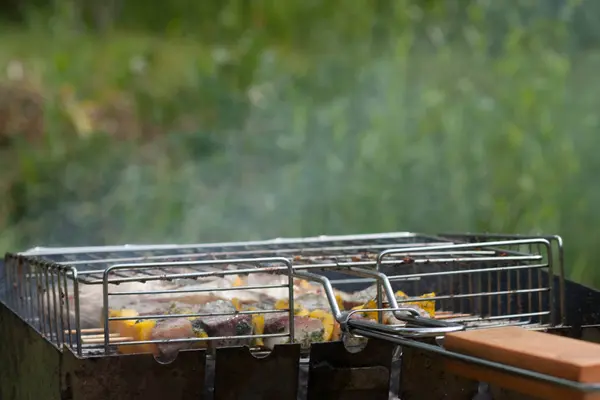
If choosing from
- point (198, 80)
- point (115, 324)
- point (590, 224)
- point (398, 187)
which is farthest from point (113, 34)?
point (590, 224)

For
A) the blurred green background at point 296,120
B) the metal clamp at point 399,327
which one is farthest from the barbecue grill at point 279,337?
the blurred green background at point 296,120

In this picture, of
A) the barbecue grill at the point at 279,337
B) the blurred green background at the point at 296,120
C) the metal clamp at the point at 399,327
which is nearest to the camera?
the metal clamp at the point at 399,327

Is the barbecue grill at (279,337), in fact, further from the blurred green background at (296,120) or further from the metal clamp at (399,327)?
the blurred green background at (296,120)

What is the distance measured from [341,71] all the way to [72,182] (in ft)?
2.52

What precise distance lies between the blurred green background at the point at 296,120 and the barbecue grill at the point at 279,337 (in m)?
0.57

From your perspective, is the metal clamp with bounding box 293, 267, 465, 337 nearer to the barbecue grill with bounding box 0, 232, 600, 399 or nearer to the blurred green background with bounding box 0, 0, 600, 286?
the barbecue grill with bounding box 0, 232, 600, 399

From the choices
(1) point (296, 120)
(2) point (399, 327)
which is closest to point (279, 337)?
(2) point (399, 327)

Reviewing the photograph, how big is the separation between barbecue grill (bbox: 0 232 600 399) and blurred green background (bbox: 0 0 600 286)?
22.5 inches

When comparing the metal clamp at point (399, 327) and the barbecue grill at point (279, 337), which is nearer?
the metal clamp at point (399, 327)

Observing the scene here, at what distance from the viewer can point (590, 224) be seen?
2.60m

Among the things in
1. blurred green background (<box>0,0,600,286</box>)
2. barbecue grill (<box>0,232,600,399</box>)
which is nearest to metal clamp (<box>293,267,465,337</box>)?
barbecue grill (<box>0,232,600,399</box>)

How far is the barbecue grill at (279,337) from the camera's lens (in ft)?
3.67

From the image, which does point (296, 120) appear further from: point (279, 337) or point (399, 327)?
point (399, 327)

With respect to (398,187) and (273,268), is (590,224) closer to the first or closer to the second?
(398,187)
